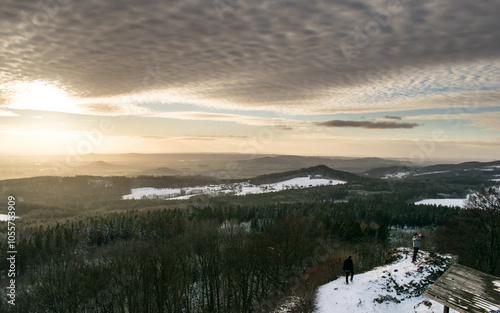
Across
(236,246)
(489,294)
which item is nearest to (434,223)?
(236,246)

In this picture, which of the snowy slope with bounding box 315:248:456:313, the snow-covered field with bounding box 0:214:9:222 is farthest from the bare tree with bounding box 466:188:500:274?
the snow-covered field with bounding box 0:214:9:222

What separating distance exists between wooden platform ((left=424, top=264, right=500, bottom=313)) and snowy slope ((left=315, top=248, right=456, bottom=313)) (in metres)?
6.63

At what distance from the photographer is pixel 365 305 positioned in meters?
24.9

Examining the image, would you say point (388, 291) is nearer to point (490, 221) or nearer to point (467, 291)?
point (467, 291)

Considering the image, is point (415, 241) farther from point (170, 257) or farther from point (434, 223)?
point (434, 223)

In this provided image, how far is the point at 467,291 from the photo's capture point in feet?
51.2

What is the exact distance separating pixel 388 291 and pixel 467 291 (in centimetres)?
1228

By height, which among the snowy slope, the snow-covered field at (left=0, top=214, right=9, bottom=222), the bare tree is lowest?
the snow-covered field at (left=0, top=214, right=9, bottom=222)

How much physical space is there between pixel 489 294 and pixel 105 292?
152 ft

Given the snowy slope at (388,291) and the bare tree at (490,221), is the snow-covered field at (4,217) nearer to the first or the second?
the snowy slope at (388,291)

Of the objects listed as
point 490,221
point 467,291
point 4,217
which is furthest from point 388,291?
point 4,217

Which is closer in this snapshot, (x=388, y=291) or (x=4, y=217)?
(x=388, y=291)

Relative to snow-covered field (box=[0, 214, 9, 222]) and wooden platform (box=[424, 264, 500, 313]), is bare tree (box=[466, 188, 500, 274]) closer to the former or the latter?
wooden platform (box=[424, 264, 500, 313])

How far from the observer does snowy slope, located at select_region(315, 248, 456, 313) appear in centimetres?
2455
